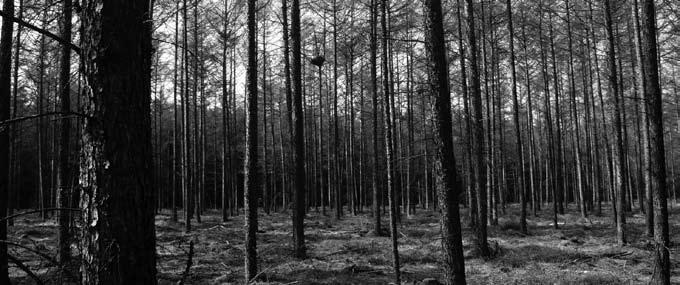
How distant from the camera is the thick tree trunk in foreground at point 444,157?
6.07 m

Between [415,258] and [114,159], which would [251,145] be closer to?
[415,258]

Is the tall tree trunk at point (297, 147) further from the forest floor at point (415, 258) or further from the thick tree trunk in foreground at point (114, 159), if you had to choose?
the thick tree trunk in foreground at point (114, 159)

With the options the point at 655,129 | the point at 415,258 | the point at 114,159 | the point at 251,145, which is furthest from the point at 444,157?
the point at 415,258

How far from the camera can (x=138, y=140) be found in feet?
7.18

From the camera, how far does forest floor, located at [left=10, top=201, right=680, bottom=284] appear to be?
27.8 ft

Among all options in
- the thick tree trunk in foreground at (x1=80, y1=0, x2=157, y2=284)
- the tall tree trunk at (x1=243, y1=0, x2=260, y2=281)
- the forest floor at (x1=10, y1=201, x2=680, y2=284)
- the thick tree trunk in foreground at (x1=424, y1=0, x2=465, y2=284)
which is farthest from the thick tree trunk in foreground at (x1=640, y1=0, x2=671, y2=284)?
the thick tree trunk in foreground at (x1=80, y1=0, x2=157, y2=284)

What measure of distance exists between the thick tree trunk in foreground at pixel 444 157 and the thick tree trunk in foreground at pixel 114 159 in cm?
469

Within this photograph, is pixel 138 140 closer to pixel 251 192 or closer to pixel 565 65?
pixel 251 192

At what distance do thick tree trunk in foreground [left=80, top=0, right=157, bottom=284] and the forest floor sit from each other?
4254mm

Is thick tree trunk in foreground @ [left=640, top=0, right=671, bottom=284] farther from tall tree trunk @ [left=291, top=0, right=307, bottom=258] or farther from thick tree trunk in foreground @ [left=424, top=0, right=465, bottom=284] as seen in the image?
tall tree trunk @ [left=291, top=0, right=307, bottom=258]

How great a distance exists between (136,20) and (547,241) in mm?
13305

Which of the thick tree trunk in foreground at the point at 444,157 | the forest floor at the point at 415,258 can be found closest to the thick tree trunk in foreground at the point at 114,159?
the forest floor at the point at 415,258

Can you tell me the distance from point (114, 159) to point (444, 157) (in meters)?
4.86

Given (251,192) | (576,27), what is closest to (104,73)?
(251,192)
